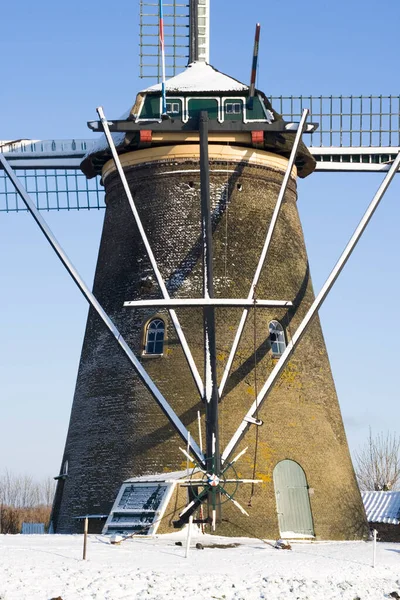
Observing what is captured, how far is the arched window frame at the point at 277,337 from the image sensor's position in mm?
25609

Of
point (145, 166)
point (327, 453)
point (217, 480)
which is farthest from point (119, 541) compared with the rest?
point (145, 166)

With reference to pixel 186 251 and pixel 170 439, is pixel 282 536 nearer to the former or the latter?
pixel 170 439

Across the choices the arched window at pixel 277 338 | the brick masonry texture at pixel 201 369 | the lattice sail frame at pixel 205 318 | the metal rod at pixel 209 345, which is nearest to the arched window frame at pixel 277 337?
the arched window at pixel 277 338

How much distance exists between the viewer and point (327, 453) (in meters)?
25.6

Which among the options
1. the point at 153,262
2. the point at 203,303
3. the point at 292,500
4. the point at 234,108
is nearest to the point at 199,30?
the point at 234,108

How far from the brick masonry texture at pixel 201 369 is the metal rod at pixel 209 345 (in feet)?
4.62

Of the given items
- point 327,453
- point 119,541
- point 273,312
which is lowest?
point 119,541

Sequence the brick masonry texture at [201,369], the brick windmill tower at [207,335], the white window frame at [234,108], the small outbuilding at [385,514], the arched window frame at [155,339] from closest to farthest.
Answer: the brick windmill tower at [207,335]
the brick masonry texture at [201,369]
the arched window frame at [155,339]
the white window frame at [234,108]
the small outbuilding at [385,514]

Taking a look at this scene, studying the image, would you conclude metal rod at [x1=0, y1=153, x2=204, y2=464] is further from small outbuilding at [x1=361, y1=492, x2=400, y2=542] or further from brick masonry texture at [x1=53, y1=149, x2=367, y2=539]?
small outbuilding at [x1=361, y1=492, x2=400, y2=542]

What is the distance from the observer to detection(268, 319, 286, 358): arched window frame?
25609 millimetres

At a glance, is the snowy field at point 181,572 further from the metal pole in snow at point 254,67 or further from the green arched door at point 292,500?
the metal pole in snow at point 254,67

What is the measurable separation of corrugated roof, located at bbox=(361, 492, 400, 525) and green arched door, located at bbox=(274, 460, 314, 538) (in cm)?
1073

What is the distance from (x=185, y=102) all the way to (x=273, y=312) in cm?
435

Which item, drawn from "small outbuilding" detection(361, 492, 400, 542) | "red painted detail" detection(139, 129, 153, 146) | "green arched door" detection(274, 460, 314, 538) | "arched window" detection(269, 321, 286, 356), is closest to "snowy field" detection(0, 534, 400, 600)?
"green arched door" detection(274, 460, 314, 538)
